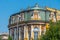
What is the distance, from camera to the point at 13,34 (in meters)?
79.8

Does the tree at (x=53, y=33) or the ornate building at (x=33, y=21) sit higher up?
the ornate building at (x=33, y=21)

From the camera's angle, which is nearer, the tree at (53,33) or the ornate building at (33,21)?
the tree at (53,33)

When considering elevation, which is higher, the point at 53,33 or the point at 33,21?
the point at 33,21

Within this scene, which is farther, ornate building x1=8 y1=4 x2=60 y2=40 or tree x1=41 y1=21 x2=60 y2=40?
ornate building x1=8 y1=4 x2=60 y2=40

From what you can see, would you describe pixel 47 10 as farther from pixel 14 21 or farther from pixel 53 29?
pixel 53 29

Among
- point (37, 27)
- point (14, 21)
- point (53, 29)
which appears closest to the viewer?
point (53, 29)

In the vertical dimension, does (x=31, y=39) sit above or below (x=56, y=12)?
below

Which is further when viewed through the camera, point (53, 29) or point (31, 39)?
point (31, 39)

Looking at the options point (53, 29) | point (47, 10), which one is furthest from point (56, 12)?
point (53, 29)

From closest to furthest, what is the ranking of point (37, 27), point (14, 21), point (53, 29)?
point (53, 29)
point (37, 27)
point (14, 21)

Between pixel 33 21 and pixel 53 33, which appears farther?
pixel 33 21

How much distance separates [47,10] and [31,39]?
7.53 m

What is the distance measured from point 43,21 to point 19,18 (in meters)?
6.31

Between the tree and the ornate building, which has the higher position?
the ornate building
